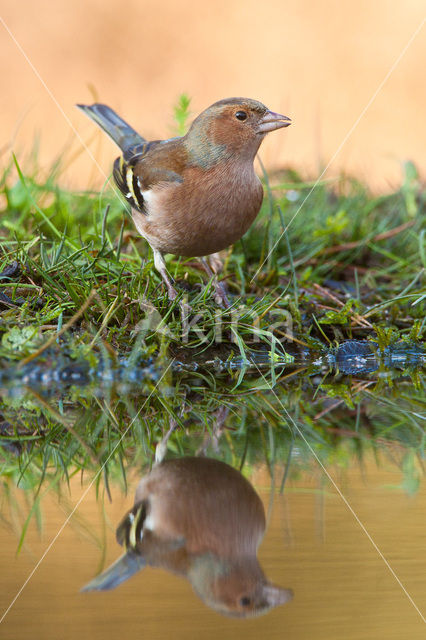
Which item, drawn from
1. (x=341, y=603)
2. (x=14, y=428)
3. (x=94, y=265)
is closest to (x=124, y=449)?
(x=14, y=428)

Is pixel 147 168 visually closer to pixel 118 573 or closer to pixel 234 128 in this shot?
pixel 234 128

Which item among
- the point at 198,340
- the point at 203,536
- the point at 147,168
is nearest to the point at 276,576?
the point at 203,536

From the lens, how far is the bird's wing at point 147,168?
179 inches

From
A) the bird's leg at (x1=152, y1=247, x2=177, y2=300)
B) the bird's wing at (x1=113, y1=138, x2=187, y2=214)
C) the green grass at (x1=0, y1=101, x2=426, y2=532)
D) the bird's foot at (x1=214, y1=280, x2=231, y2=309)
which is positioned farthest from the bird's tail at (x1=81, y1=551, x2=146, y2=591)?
the bird's wing at (x1=113, y1=138, x2=187, y2=214)

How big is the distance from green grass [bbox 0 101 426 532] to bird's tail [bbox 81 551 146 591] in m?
0.36

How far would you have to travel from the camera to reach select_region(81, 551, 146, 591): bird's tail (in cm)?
172

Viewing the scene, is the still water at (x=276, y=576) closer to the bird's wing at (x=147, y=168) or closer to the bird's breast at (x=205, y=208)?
the bird's breast at (x=205, y=208)

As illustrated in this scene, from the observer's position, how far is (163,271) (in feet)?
15.0

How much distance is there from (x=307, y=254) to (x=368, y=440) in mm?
2876

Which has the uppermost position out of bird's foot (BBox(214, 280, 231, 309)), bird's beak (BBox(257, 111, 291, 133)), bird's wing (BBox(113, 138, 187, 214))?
bird's wing (BBox(113, 138, 187, 214))

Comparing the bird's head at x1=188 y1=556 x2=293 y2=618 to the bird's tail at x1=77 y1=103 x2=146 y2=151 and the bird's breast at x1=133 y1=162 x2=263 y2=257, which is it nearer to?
the bird's breast at x1=133 y1=162 x2=263 y2=257

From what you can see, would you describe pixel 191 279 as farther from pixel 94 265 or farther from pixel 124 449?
pixel 124 449

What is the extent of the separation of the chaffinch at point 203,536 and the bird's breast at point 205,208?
2053 millimetres

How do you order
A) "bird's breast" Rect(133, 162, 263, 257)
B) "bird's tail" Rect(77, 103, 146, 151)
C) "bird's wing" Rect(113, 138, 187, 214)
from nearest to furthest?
1. "bird's breast" Rect(133, 162, 263, 257)
2. "bird's wing" Rect(113, 138, 187, 214)
3. "bird's tail" Rect(77, 103, 146, 151)
